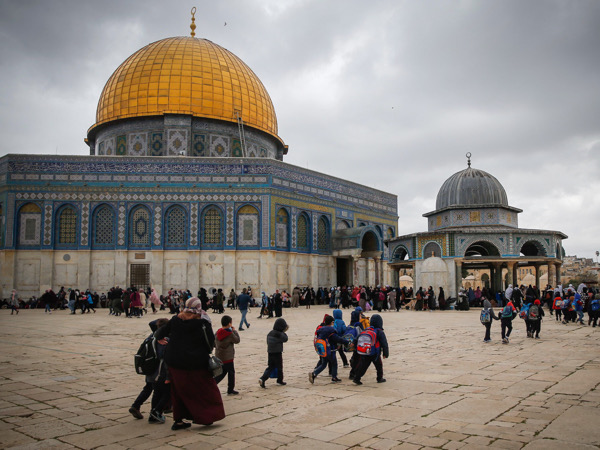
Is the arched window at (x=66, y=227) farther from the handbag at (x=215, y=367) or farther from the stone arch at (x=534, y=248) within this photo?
the handbag at (x=215, y=367)

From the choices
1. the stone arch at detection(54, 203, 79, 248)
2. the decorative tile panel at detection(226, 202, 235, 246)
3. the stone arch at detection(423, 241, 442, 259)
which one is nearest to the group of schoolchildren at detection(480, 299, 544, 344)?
the stone arch at detection(423, 241, 442, 259)

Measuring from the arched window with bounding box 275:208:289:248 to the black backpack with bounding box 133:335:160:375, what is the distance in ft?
80.1

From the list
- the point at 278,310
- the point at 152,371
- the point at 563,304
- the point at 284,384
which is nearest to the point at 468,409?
the point at 284,384

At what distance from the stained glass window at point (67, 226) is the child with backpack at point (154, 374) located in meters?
24.9

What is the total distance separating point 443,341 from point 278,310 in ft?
27.5

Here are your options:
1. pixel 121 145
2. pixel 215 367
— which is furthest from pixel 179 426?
pixel 121 145

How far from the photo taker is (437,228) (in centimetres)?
3197

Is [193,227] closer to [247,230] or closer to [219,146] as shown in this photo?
[247,230]

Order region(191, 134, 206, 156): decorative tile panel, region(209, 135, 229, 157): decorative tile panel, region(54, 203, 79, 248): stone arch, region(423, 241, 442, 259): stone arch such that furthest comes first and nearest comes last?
region(209, 135, 229, 157): decorative tile panel < region(191, 134, 206, 156): decorative tile panel < region(54, 203, 79, 248): stone arch < region(423, 241, 442, 259): stone arch

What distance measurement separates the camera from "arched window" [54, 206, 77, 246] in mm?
28375

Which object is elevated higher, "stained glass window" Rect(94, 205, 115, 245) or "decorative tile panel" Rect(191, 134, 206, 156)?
"decorative tile panel" Rect(191, 134, 206, 156)

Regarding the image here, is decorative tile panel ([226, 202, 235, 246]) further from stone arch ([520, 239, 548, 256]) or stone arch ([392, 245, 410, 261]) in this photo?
stone arch ([520, 239, 548, 256])

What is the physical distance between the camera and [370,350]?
7277 mm

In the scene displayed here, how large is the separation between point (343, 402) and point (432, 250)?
74.7ft
